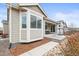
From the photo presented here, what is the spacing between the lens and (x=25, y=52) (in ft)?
25.7

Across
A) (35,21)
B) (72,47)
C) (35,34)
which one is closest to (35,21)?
(35,21)

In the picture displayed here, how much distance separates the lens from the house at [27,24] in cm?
851

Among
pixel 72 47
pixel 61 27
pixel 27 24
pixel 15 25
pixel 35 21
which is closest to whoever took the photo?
pixel 72 47

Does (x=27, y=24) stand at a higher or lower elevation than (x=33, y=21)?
lower

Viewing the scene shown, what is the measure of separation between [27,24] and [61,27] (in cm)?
177

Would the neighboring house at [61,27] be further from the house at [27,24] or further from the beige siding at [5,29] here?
the beige siding at [5,29]

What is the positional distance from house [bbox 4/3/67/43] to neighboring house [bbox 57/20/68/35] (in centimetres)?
20

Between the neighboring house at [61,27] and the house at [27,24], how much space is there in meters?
0.20

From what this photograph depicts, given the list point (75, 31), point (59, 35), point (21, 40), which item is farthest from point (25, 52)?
point (75, 31)

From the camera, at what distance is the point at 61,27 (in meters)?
8.38

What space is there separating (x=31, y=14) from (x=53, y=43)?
2074 mm

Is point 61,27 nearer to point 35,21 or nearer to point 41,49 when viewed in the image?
point 41,49

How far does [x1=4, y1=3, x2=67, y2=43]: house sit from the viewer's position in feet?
27.9

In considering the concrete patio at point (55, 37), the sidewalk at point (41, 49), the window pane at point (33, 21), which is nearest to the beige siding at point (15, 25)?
the window pane at point (33, 21)
